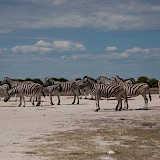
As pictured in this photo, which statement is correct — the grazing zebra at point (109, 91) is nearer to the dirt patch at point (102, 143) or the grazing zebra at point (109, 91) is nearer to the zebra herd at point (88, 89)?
the zebra herd at point (88, 89)

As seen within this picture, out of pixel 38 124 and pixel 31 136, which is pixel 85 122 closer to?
pixel 38 124

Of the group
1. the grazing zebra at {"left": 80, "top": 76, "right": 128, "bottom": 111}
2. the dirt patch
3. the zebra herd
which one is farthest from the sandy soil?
the zebra herd

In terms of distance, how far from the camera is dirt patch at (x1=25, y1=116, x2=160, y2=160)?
10875mm

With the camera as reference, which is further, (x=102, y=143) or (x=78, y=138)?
(x=78, y=138)

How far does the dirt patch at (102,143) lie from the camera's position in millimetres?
10875

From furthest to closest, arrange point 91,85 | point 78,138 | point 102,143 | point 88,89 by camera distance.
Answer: point 88,89 → point 91,85 → point 78,138 → point 102,143

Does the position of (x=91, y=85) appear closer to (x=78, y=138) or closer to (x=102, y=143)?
(x=78, y=138)

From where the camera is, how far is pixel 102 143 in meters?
12.7

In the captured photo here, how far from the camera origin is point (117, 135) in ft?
47.3

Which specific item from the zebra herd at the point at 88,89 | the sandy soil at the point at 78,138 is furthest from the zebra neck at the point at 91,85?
the sandy soil at the point at 78,138

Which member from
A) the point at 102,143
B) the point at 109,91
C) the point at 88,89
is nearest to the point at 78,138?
the point at 102,143

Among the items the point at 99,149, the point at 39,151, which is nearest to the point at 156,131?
the point at 99,149

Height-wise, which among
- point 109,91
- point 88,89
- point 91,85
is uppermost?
point 91,85

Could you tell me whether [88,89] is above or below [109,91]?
above
